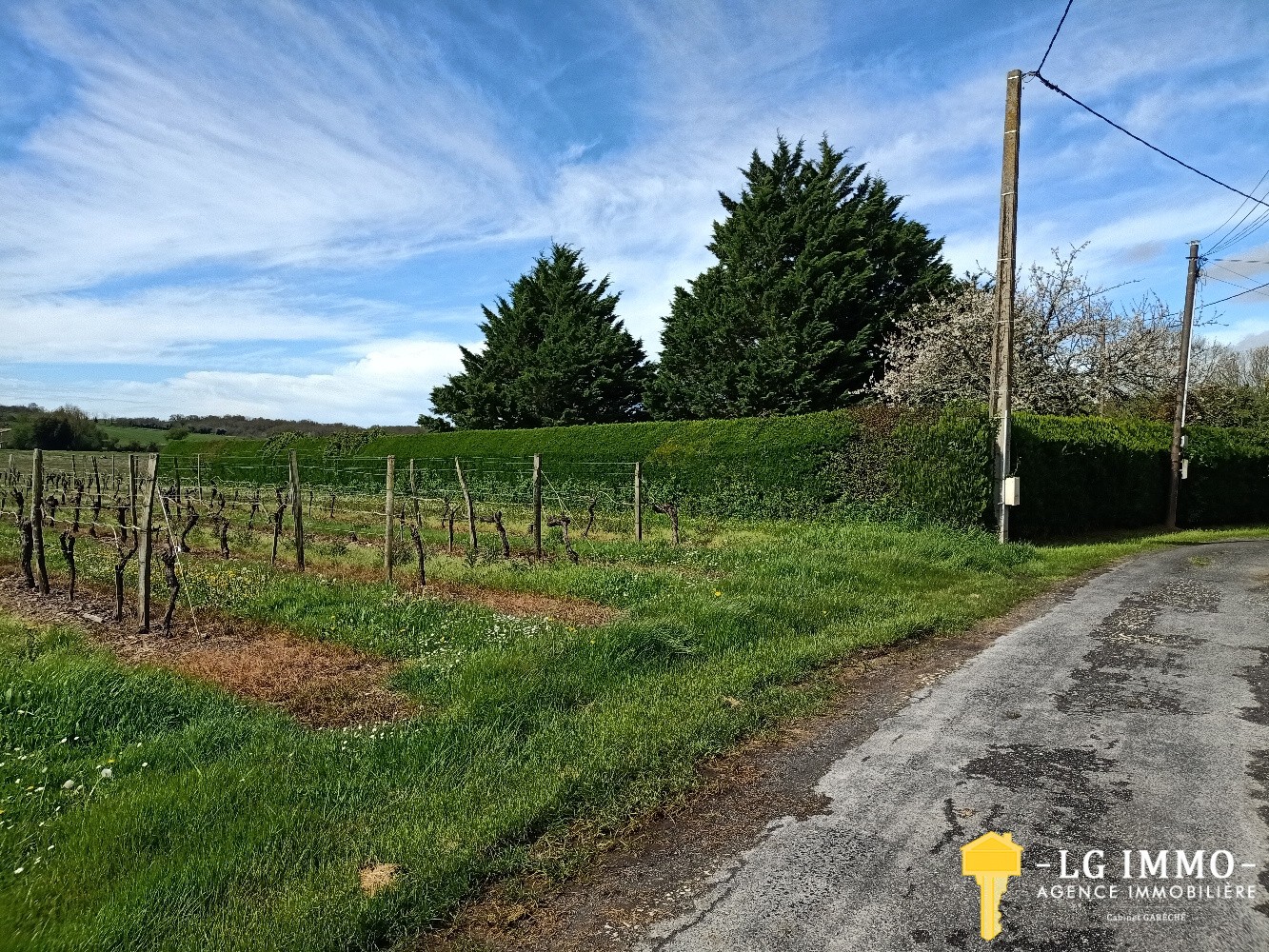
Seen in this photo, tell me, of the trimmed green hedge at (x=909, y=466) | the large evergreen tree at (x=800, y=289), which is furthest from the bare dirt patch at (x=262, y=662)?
the large evergreen tree at (x=800, y=289)

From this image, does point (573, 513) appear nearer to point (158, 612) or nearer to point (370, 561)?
point (370, 561)

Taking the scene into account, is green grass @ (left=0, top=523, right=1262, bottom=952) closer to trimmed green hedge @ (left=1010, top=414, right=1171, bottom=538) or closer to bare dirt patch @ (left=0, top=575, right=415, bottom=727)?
bare dirt patch @ (left=0, top=575, right=415, bottom=727)

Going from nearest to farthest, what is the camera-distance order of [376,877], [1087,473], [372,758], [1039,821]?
[376,877]
[1039,821]
[372,758]
[1087,473]

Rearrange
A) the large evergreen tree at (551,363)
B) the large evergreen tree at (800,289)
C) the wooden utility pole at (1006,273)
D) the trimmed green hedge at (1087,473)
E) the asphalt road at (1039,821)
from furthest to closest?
the large evergreen tree at (551,363) < the large evergreen tree at (800,289) < the trimmed green hedge at (1087,473) < the wooden utility pole at (1006,273) < the asphalt road at (1039,821)

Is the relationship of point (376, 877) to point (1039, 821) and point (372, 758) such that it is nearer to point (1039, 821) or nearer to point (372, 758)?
point (372, 758)

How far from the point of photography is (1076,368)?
914 inches

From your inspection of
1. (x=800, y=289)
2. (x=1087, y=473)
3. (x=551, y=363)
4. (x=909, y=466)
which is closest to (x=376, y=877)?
(x=909, y=466)

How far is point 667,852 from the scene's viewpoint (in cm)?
346

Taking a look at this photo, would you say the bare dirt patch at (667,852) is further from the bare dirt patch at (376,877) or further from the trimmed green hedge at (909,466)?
the trimmed green hedge at (909,466)

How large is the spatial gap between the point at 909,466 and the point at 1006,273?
4204mm

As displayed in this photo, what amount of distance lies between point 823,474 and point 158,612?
13.2 metres

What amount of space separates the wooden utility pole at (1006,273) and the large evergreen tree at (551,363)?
2283cm

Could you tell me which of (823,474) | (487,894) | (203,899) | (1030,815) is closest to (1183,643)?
(1030,815)

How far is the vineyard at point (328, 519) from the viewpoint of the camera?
9.99m
